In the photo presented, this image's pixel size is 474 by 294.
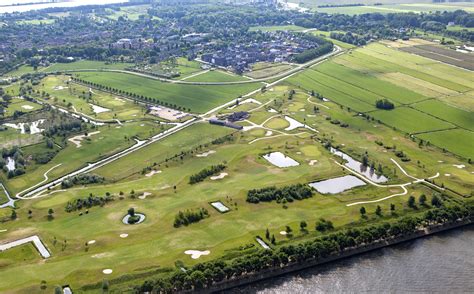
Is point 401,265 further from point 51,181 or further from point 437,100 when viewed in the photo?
point 437,100

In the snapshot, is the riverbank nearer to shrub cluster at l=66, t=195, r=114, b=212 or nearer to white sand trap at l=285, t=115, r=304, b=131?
shrub cluster at l=66, t=195, r=114, b=212

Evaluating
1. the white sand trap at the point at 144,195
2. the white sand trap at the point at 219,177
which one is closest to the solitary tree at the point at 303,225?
the white sand trap at the point at 219,177

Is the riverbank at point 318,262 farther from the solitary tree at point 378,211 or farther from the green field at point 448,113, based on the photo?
the green field at point 448,113

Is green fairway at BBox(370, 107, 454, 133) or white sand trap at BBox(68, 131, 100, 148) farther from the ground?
white sand trap at BBox(68, 131, 100, 148)

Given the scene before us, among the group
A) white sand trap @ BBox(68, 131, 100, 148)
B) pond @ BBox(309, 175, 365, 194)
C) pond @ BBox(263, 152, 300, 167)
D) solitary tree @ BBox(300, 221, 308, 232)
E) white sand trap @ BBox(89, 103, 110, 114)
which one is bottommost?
pond @ BBox(309, 175, 365, 194)

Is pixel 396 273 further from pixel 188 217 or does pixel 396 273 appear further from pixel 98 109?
pixel 98 109

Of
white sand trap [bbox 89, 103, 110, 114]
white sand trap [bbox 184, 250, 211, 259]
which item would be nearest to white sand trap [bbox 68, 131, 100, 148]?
white sand trap [bbox 89, 103, 110, 114]
